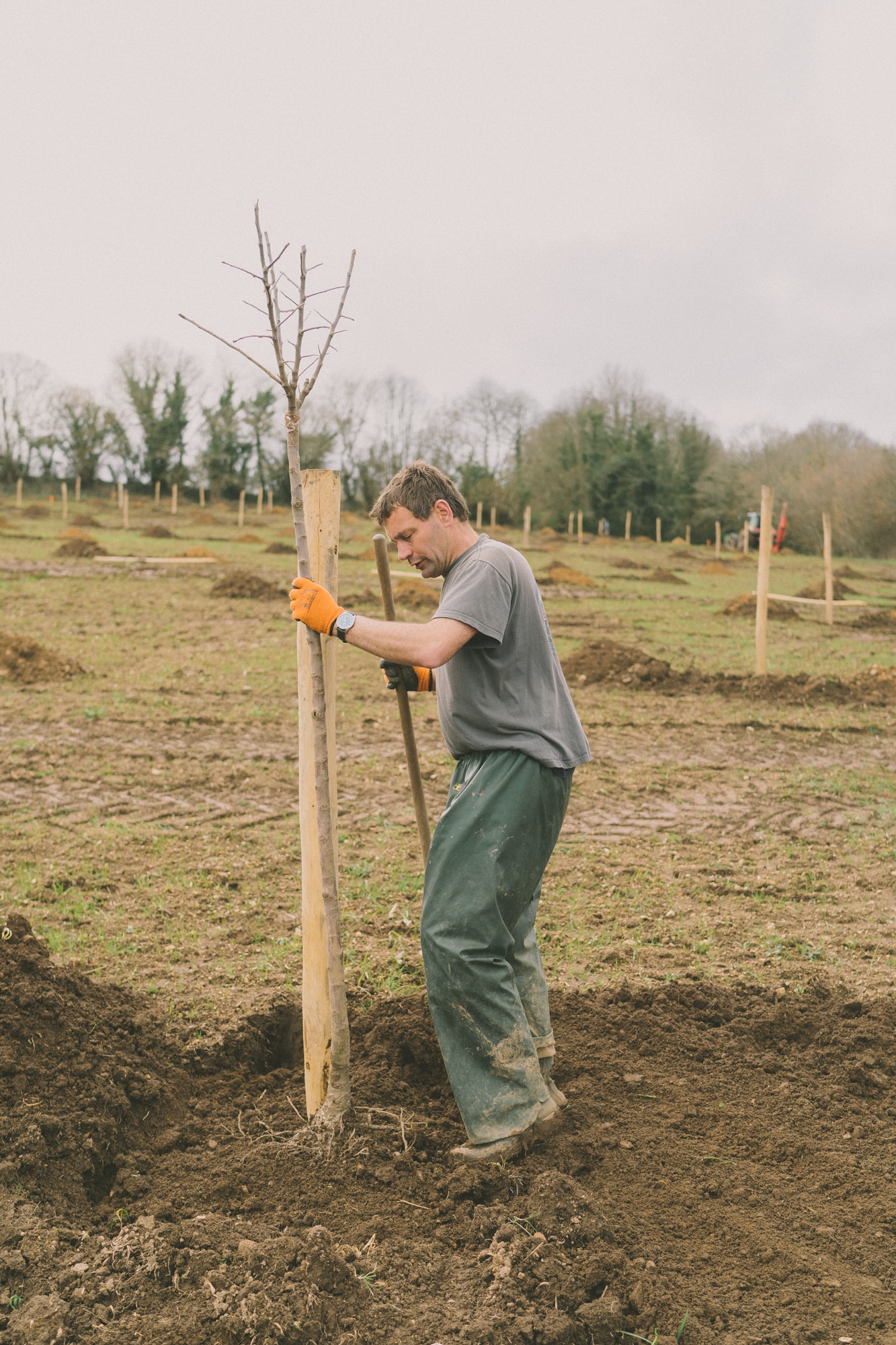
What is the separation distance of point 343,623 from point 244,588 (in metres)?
15.1

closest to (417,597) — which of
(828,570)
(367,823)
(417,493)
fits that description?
(828,570)

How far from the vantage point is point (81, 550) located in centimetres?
2325

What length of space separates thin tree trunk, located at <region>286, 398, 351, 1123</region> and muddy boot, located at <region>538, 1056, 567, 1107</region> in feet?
2.39

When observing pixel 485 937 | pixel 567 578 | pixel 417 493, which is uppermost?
pixel 417 493

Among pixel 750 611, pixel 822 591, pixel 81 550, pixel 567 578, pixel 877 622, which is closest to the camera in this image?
pixel 877 622

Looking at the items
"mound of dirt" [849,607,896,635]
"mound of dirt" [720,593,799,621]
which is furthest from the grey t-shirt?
"mound of dirt" [720,593,799,621]

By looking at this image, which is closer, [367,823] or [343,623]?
[343,623]

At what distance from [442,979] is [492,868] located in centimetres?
39

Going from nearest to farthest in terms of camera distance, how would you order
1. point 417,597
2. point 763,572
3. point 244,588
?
point 763,572 < point 417,597 < point 244,588

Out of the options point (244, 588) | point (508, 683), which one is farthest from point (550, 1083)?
point (244, 588)

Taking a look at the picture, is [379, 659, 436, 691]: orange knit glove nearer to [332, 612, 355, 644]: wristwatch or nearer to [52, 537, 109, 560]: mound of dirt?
[332, 612, 355, 644]: wristwatch

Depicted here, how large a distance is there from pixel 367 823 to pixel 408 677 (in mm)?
3665

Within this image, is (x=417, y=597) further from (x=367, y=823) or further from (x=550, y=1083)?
(x=550, y=1083)

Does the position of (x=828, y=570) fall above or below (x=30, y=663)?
above
